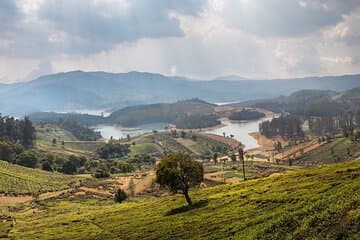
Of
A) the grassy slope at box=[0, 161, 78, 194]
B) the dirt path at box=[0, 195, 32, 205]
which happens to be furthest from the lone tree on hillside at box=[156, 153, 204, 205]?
the grassy slope at box=[0, 161, 78, 194]

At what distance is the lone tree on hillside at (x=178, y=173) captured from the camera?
254 ft

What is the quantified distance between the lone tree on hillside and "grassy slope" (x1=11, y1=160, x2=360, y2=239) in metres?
4.55

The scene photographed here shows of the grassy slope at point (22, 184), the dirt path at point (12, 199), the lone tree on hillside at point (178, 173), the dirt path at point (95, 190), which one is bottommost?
the dirt path at point (95, 190)

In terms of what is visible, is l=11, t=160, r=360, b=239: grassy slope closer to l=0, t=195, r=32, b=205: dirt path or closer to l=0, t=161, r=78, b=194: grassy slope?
l=0, t=195, r=32, b=205: dirt path

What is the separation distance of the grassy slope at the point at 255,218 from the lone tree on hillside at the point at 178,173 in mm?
4549

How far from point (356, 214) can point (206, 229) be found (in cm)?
2270

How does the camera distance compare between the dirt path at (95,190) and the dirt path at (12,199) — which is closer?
the dirt path at (12,199)

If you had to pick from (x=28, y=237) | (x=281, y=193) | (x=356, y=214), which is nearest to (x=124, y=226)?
(x=28, y=237)

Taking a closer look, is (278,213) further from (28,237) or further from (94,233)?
(28,237)

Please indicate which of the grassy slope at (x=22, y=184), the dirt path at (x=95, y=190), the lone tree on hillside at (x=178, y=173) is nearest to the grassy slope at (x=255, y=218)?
the lone tree on hillside at (x=178, y=173)

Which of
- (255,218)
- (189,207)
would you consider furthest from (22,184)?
(255,218)

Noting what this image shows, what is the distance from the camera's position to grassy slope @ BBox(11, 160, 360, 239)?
123 ft

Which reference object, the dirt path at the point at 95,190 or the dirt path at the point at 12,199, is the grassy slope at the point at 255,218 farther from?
the dirt path at the point at 95,190

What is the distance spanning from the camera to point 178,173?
3039 inches
